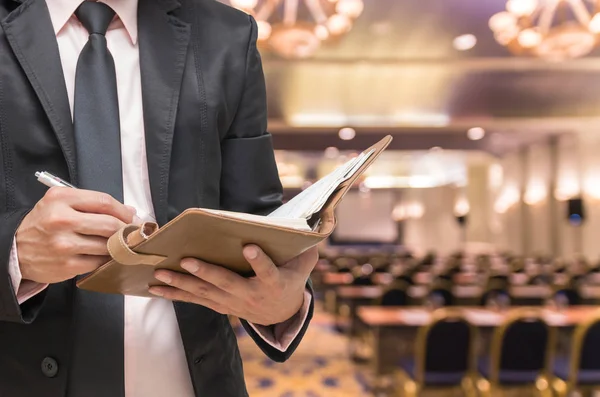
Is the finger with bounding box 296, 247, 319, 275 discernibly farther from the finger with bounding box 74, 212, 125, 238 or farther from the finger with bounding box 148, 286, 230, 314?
the finger with bounding box 74, 212, 125, 238

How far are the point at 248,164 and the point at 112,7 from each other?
0.35 metres

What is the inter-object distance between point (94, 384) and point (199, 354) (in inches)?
6.2

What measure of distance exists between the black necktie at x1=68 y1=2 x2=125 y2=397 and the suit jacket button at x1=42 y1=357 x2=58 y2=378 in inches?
1.0

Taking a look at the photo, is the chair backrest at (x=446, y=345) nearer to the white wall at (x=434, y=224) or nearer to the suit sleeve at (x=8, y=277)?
the suit sleeve at (x=8, y=277)

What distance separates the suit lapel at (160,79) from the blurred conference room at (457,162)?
0.29m

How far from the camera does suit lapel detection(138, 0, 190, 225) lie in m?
0.94

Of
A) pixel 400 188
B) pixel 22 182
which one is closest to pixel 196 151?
pixel 22 182

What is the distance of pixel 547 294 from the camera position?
21.3 ft

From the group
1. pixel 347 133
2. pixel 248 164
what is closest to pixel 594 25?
pixel 248 164

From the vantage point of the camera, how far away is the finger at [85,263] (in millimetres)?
757

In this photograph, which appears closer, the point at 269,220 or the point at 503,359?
the point at 269,220

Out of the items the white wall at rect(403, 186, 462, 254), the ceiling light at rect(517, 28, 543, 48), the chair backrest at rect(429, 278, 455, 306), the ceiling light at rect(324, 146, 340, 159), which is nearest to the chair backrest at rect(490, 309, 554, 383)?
the chair backrest at rect(429, 278, 455, 306)

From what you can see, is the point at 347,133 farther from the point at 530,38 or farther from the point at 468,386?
the point at 468,386

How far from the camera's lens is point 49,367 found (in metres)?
0.86
